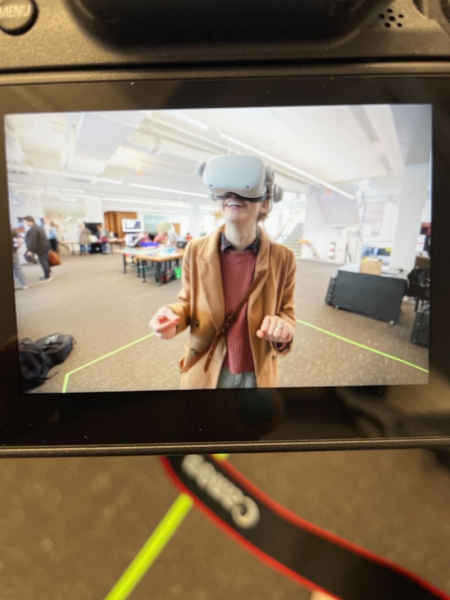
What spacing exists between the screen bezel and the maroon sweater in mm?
44

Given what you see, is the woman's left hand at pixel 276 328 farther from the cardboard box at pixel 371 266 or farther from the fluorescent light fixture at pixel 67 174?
the fluorescent light fixture at pixel 67 174

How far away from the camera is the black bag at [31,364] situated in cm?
40

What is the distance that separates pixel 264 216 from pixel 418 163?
201 millimetres

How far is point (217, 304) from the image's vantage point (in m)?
0.40

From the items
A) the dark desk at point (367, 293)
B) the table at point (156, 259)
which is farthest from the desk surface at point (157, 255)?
the dark desk at point (367, 293)

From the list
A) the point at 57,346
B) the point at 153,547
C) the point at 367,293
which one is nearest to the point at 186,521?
the point at 153,547

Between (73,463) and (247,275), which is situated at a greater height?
(247,275)

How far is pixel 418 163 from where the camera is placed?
381mm

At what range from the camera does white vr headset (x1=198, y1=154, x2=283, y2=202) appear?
0.37 metres

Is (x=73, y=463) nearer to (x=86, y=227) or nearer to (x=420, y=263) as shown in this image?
(x=86, y=227)

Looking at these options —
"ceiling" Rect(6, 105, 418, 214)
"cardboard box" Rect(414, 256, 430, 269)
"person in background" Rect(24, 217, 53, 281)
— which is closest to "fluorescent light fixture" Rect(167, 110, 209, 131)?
"ceiling" Rect(6, 105, 418, 214)

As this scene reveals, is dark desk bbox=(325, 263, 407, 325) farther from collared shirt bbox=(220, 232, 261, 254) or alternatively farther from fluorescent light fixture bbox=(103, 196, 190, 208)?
fluorescent light fixture bbox=(103, 196, 190, 208)

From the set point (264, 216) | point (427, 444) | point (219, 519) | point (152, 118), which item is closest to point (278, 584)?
point (219, 519)

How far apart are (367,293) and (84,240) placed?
1.24ft
